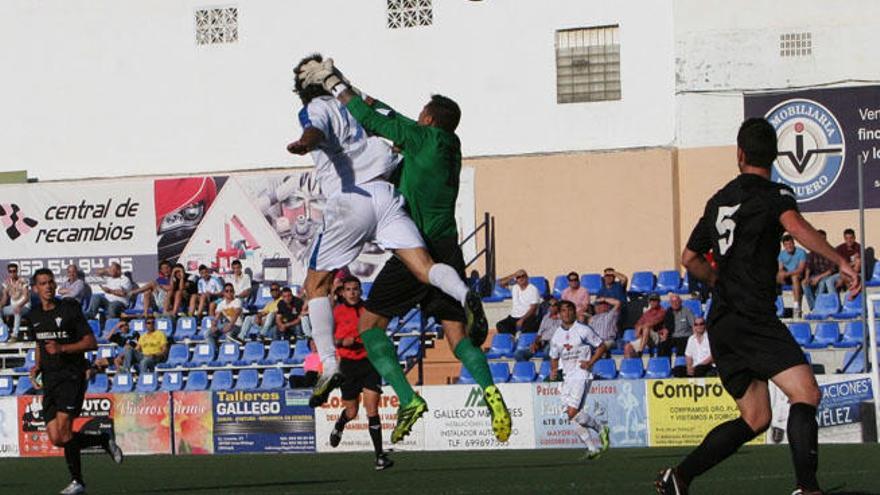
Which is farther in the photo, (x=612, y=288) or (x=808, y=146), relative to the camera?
(x=808, y=146)

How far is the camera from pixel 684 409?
22703mm

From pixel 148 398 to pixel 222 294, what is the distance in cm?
473

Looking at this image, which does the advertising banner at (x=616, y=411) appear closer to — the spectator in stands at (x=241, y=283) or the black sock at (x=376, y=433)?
the black sock at (x=376, y=433)

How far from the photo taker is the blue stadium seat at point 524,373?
25062mm

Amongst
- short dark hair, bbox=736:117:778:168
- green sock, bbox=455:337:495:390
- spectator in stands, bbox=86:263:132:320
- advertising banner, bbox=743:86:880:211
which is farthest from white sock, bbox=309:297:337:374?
spectator in stands, bbox=86:263:132:320

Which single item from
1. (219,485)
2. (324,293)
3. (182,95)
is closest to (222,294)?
(182,95)

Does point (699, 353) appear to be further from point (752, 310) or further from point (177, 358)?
point (752, 310)

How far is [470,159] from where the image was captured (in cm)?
3062

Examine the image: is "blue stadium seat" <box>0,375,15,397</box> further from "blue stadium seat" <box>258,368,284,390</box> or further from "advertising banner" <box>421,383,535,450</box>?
"advertising banner" <box>421,383,535,450</box>

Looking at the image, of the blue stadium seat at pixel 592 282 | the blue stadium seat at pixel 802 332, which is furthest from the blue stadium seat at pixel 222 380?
the blue stadium seat at pixel 802 332

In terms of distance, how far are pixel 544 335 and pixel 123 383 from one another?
706 cm

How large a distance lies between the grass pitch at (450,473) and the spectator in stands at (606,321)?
3.17 metres

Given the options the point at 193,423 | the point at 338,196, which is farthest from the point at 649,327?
the point at 338,196

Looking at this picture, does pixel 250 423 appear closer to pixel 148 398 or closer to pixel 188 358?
pixel 148 398
